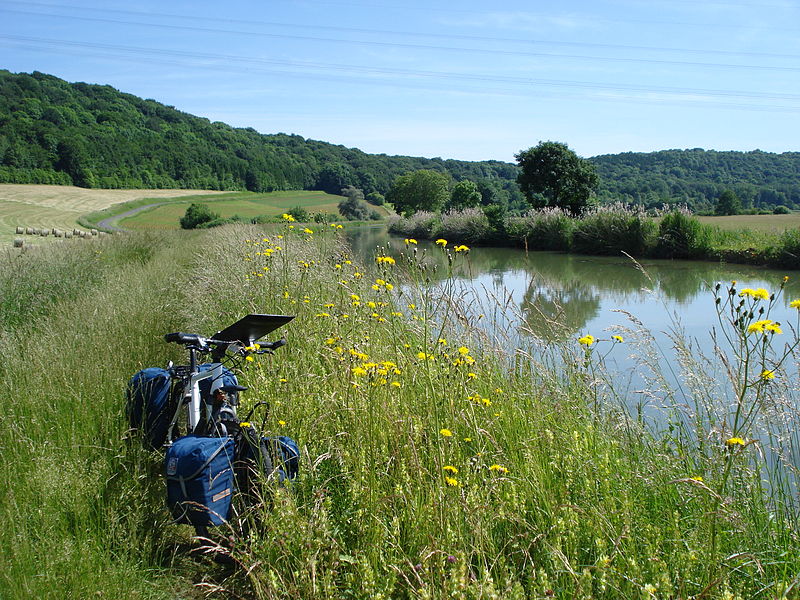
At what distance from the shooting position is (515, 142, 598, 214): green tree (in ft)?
124

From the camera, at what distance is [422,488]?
8.32 feet

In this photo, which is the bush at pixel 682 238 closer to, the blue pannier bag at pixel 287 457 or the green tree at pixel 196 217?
the blue pannier bag at pixel 287 457

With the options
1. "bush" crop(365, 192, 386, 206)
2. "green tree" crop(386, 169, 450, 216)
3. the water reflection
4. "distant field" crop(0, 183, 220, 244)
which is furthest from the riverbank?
"bush" crop(365, 192, 386, 206)

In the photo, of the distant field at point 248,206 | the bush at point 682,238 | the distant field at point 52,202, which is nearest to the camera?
the bush at point 682,238

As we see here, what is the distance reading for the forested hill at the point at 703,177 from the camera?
131ft

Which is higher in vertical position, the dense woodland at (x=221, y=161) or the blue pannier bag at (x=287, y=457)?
the dense woodland at (x=221, y=161)

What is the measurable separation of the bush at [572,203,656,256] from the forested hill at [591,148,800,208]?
1511 centimetres

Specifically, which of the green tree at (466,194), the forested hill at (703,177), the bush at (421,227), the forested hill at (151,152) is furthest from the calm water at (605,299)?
the forested hill at (151,152)

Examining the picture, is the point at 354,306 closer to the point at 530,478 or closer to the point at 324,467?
the point at 324,467

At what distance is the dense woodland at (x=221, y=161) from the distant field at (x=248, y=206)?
6014 millimetres

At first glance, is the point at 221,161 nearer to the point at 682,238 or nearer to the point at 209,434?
the point at 682,238

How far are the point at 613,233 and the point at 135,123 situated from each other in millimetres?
69849

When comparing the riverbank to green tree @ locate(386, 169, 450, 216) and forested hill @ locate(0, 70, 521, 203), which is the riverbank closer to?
green tree @ locate(386, 169, 450, 216)

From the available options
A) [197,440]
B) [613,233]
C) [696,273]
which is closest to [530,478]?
[197,440]
